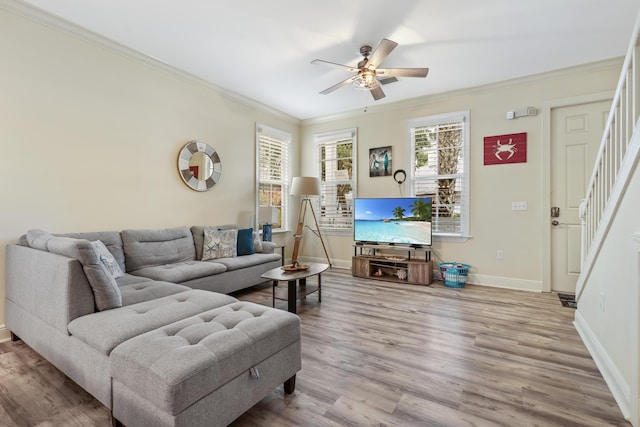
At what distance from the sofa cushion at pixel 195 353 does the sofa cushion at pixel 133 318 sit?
0.14 m

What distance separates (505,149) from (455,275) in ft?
6.11

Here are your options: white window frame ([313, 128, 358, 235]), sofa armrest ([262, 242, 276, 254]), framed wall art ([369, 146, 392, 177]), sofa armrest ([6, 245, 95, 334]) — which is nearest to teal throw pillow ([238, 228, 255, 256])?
sofa armrest ([262, 242, 276, 254])

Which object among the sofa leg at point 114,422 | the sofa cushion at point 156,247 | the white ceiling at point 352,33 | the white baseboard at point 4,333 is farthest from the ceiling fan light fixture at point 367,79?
the white baseboard at point 4,333

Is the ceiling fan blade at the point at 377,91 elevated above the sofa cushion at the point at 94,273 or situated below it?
above

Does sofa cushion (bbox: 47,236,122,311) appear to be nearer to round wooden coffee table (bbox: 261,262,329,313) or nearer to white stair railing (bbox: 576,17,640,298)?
round wooden coffee table (bbox: 261,262,329,313)

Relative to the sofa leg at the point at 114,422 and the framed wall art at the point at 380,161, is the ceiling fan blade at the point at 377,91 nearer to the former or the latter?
the framed wall art at the point at 380,161

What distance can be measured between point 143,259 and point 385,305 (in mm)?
2689

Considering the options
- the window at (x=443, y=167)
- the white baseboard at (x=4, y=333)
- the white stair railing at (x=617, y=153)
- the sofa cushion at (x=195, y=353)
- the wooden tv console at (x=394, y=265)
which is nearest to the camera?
the sofa cushion at (x=195, y=353)

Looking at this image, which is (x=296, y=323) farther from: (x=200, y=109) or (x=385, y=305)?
(x=200, y=109)

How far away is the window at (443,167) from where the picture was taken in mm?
4488

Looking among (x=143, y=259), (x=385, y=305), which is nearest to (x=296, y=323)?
(x=385, y=305)

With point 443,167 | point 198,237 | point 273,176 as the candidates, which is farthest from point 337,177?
point 198,237

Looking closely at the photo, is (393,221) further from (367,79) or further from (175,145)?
(175,145)

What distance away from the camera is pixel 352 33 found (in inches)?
119
